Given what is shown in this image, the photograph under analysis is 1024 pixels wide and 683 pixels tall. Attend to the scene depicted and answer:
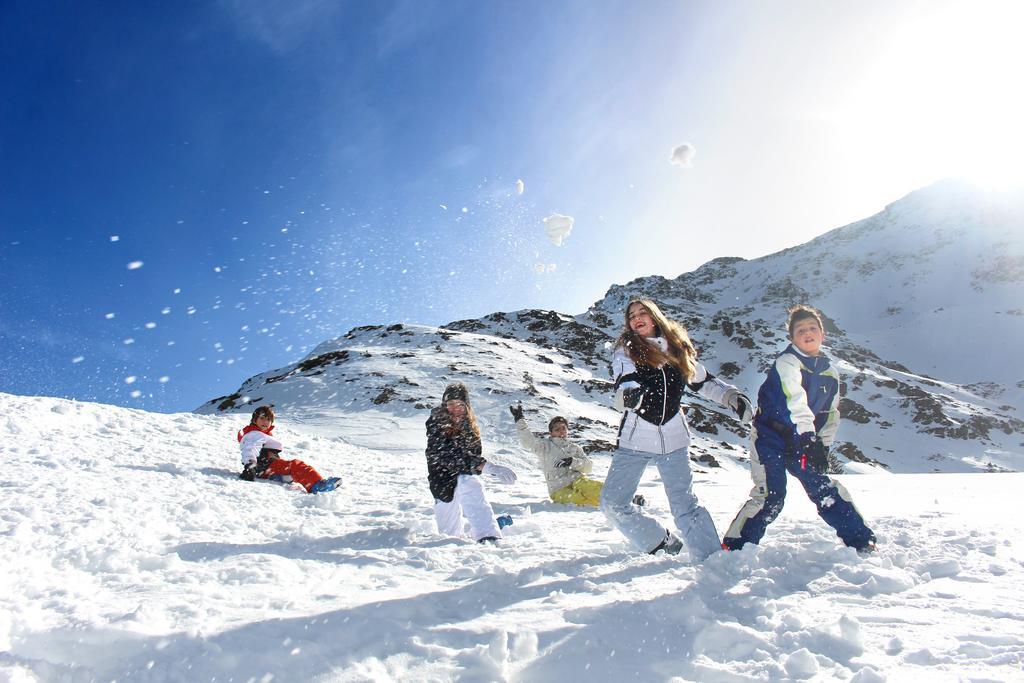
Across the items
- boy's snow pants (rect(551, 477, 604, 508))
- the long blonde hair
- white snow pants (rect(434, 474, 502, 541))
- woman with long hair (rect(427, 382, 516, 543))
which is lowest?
boy's snow pants (rect(551, 477, 604, 508))

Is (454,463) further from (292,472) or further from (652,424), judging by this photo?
(292,472)

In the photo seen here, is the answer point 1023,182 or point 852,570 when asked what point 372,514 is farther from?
point 1023,182

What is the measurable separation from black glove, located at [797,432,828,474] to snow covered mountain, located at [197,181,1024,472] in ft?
29.9

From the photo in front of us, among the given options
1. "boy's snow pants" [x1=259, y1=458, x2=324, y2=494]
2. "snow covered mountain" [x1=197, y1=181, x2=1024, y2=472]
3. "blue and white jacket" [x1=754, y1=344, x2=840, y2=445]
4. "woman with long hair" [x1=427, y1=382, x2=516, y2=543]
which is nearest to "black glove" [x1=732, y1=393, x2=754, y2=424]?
"blue and white jacket" [x1=754, y1=344, x2=840, y2=445]

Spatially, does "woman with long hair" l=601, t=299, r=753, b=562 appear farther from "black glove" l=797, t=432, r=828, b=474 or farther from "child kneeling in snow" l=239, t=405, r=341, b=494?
"child kneeling in snow" l=239, t=405, r=341, b=494

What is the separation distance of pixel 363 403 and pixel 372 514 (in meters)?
20.0

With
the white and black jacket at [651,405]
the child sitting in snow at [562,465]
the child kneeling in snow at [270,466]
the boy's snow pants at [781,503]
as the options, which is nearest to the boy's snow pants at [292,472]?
the child kneeling in snow at [270,466]

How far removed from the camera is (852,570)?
341 cm

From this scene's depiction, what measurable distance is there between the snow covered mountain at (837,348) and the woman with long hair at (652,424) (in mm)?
8884

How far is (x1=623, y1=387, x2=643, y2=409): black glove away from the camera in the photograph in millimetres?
4098

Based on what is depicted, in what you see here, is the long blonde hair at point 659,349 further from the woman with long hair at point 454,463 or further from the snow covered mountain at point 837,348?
the snow covered mountain at point 837,348

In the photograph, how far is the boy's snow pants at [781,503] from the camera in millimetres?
3932

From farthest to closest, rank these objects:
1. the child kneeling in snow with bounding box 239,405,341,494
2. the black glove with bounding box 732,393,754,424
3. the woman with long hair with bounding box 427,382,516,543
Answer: the child kneeling in snow with bounding box 239,405,341,494, the woman with long hair with bounding box 427,382,516,543, the black glove with bounding box 732,393,754,424

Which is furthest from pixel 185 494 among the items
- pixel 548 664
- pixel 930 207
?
pixel 930 207
